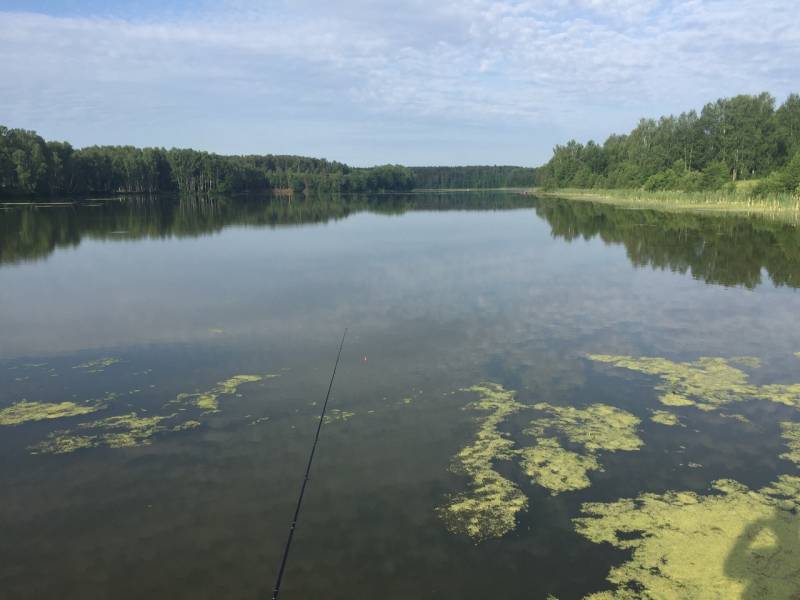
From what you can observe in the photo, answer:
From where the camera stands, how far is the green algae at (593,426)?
706 cm

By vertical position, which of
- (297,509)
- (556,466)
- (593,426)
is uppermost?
(593,426)

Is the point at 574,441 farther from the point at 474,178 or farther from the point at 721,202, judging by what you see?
the point at 474,178

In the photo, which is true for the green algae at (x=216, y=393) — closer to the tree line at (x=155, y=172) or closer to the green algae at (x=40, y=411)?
the green algae at (x=40, y=411)

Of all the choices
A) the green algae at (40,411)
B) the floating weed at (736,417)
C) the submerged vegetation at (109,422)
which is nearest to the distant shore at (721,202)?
the floating weed at (736,417)

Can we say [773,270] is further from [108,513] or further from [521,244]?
[108,513]

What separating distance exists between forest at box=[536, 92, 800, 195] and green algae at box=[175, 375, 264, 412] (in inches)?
1995

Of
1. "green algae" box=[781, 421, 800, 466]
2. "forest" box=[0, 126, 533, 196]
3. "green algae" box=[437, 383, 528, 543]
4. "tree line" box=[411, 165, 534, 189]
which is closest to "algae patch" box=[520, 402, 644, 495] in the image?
"green algae" box=[437, 383, 528, 543]

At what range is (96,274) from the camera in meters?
19.5

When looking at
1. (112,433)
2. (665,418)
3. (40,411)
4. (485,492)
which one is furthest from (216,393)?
(665,418)

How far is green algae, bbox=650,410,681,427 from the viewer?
7.64 m

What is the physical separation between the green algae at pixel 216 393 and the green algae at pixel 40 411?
126cm

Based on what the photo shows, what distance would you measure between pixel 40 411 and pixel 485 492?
20.8 ft

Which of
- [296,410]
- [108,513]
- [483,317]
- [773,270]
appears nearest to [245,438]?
[296,410]

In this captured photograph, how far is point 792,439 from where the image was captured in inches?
280
